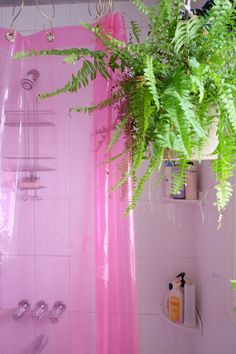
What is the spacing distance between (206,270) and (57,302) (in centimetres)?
75

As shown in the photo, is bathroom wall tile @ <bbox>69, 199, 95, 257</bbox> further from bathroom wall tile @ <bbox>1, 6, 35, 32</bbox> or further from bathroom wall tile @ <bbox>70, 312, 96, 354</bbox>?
bathroom wall tile @ <bbox>1, 6, 35, 32</bbox>

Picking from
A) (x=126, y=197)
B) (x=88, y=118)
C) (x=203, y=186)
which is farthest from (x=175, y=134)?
(x=203, y=186)

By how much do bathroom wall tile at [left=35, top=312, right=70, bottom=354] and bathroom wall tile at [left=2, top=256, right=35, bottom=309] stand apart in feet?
0.43

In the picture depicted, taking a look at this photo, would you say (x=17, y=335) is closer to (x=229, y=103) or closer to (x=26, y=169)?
(x=26, y=169)

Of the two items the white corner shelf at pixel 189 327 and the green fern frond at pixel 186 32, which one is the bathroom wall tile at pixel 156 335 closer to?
the white corner shelf at pixel 189 327

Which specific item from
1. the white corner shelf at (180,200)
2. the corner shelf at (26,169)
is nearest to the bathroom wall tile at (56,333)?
the corner shelf at (26,169)

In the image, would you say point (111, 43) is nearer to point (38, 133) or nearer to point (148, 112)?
point (148, 112)

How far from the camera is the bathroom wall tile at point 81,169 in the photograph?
36.9 inches

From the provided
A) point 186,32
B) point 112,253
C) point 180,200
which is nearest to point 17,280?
point 112,253

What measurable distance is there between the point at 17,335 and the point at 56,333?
186 millimetres

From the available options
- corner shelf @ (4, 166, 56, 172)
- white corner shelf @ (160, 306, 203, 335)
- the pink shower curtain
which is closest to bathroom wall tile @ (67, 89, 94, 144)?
the pink shower curtain

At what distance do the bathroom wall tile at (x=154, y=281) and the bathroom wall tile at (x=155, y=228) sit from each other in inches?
2.2

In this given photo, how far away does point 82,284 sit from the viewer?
3.22 ft

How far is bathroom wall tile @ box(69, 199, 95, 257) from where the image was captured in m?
0.95
